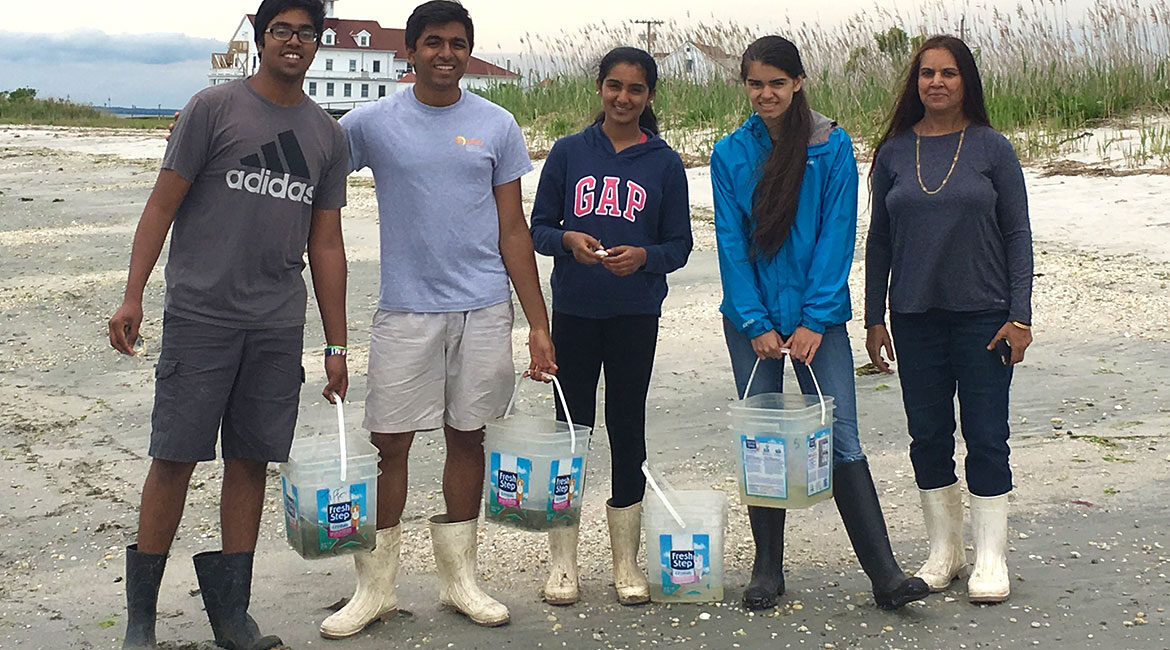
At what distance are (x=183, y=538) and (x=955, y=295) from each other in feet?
10.4

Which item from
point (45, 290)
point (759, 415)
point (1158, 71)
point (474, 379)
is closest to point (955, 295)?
point (759, 415)

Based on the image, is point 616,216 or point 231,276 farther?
point 616,216

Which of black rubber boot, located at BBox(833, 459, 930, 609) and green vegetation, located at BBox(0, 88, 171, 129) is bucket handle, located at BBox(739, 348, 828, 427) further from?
green vegetation, located at BBox(0, 88, 171, 129)

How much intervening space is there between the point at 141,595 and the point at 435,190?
155 centimetres

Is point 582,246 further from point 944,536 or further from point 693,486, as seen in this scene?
point 693,486

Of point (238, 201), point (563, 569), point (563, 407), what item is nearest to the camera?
point (238, 201)

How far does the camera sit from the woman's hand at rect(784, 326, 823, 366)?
417cm

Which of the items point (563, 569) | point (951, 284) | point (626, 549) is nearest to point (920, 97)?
point (951, 284)

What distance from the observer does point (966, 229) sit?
13.6 feet

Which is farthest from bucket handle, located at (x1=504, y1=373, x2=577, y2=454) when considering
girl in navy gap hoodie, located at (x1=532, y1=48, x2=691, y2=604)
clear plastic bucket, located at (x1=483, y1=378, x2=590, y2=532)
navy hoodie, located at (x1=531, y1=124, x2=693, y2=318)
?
navy hoodie, located at (x1=531, y1=124, x2=693, y2=318)

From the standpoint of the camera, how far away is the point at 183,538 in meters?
5.22

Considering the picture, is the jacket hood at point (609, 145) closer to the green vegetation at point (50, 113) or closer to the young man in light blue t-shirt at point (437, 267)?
the young man in light blue t-shirt at point (437, 267)

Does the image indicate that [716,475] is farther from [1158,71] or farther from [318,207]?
[1158,71]

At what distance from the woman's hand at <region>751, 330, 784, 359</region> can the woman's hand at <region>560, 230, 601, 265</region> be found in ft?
1.94
